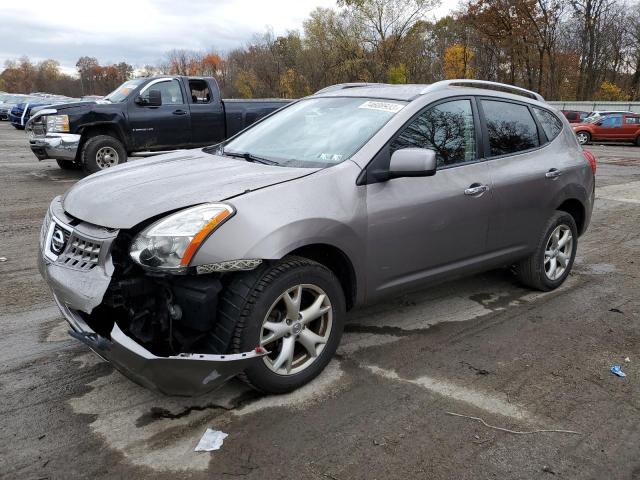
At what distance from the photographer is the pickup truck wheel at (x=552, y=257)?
483 centimetres

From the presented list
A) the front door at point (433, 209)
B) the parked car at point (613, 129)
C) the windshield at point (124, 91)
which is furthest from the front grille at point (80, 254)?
the parked car at point (613, 129)

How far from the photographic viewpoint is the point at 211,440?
276cm

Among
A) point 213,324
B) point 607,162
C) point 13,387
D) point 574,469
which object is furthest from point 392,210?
point 607,162

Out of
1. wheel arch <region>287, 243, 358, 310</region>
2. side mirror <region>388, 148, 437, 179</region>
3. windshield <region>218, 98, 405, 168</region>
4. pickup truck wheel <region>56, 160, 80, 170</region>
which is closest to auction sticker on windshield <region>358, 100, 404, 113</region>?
windshield <region>218, 98, 405, 168</region>

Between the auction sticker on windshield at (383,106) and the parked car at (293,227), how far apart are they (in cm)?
2

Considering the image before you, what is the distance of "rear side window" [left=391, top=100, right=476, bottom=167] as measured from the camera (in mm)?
3764

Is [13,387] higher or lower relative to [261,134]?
lower

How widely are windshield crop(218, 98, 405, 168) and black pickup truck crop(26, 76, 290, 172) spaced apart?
742cm

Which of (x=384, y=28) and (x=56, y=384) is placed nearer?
(x=56, y=384)

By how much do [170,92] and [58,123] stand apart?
234cm

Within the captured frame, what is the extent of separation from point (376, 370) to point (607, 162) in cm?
1718

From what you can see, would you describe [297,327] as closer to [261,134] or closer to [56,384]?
[56,384]

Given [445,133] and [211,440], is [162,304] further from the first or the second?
[445,133]

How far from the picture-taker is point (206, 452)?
2680 millimetres
